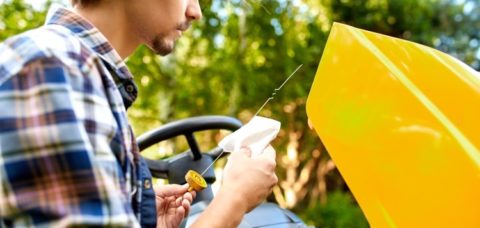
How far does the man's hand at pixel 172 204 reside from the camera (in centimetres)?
104

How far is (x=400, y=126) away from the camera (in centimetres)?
92

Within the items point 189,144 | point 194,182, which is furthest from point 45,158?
point 189,144

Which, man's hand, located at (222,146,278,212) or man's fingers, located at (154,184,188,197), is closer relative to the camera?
man's hand, located at (222,146,278,212)

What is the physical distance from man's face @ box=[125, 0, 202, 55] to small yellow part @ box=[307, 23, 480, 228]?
31cm

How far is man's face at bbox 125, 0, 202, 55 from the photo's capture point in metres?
0.77

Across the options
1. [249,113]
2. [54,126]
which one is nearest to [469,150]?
[54,126]

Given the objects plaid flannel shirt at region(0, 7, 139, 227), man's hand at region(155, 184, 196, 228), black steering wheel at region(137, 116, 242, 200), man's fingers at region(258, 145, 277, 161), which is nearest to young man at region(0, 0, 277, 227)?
plaid flannel shirt at region(0, 7, 139, 227)

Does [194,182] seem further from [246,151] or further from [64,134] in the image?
[64,134]

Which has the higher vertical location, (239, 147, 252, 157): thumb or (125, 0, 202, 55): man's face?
(125, 0, 202, 55): man's face

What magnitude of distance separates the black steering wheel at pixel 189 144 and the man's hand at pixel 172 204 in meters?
0.41

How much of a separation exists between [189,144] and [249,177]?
2.48 feet

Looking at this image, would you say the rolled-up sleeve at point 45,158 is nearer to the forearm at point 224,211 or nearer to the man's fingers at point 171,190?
the forearm at point 224,211

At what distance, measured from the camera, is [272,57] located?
15.2 feet

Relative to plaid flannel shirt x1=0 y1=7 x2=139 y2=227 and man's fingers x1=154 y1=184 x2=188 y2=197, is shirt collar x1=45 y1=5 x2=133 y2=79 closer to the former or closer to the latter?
plaid flannel shirt x1=0 y1=7 x2=139 y2=227
